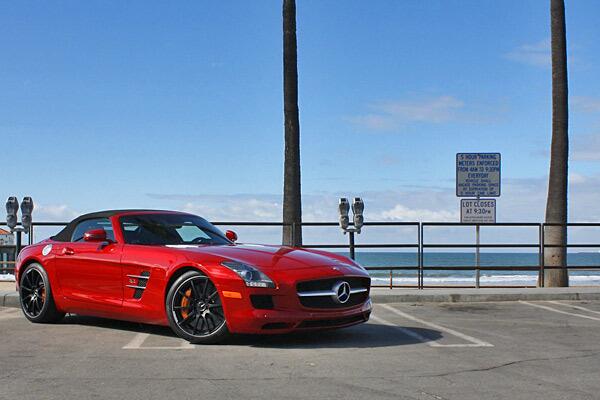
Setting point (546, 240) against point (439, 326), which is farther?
point (546, 240)

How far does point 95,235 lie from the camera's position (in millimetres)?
8953

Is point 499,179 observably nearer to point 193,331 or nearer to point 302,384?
point 193,331

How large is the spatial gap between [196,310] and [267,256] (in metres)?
0.90

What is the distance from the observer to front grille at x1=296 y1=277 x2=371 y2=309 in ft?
26.1

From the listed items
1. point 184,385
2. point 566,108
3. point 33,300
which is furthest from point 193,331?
point 566,108

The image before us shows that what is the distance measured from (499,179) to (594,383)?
36.2ft

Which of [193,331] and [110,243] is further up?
[110,243]

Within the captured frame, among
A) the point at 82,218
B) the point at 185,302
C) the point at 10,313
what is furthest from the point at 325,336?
the point at 10,313

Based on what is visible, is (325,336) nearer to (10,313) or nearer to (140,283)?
(140,283)

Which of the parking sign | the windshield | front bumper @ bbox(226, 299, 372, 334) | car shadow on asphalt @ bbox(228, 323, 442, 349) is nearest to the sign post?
Result: the parking sign

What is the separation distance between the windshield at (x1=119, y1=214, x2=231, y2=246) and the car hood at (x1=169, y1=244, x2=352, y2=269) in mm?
499

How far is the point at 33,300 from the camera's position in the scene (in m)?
9.88

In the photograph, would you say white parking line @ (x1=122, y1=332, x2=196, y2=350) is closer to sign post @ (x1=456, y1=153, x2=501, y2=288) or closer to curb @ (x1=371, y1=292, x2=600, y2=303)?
curb @ (x1=371, y1=292, x2=600, y2=303)

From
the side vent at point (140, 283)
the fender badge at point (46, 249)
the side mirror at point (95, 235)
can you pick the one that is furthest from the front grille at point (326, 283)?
the fender badge at point (46, 249)
